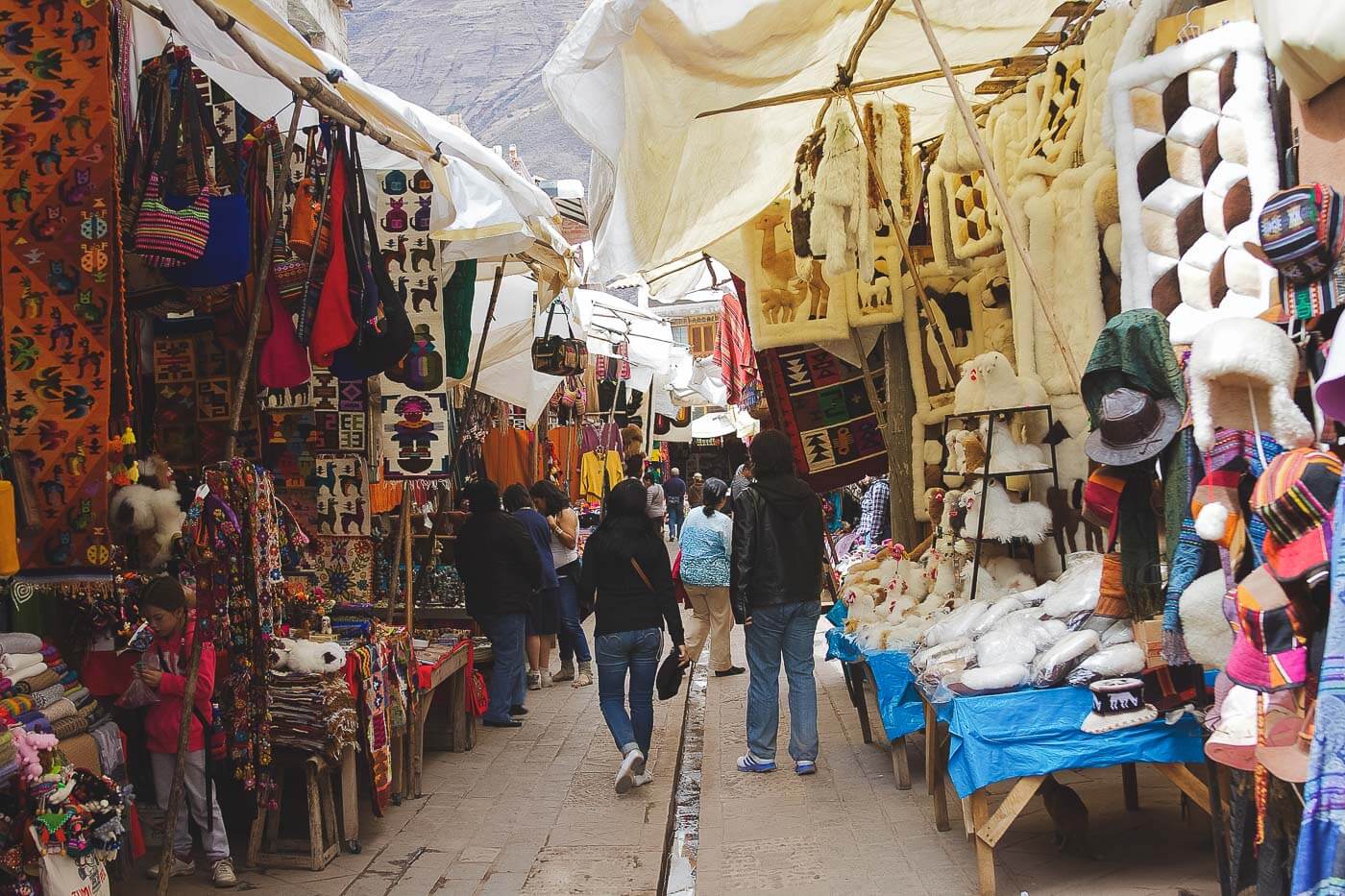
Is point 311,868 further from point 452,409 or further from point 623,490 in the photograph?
point 452,409

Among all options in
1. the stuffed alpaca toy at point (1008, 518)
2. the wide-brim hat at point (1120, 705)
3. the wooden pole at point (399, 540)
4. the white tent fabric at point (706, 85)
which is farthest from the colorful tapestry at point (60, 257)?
the stuffed alpaca toy at point (1008, 518)

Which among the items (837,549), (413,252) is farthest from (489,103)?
(413,252)

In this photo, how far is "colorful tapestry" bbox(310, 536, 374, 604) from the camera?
26.5ft

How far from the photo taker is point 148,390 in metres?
6.52

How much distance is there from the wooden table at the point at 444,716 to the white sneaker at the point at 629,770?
1.24 metres

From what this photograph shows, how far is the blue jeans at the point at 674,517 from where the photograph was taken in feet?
86.3

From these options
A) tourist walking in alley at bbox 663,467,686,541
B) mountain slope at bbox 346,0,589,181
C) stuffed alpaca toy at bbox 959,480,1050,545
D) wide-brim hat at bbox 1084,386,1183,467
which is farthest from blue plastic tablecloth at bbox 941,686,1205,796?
mountain slope at bbox 346,0,589,181

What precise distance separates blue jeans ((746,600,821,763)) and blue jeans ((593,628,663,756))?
0.62 meters

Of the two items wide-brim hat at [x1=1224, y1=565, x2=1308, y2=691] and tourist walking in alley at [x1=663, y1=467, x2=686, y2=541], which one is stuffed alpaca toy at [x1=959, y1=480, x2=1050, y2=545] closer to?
wide-brim hat at [x1=1224, y1=565, x2=1308, y2=691]

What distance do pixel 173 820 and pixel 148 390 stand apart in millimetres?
2486

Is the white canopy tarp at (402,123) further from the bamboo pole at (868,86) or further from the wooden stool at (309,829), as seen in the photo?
the wooden stool at (309,829)

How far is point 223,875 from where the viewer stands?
5574 millimetres

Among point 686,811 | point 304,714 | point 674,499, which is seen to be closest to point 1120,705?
point 686,811

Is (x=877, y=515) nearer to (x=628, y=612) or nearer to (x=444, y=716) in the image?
(x=444, y=716)
